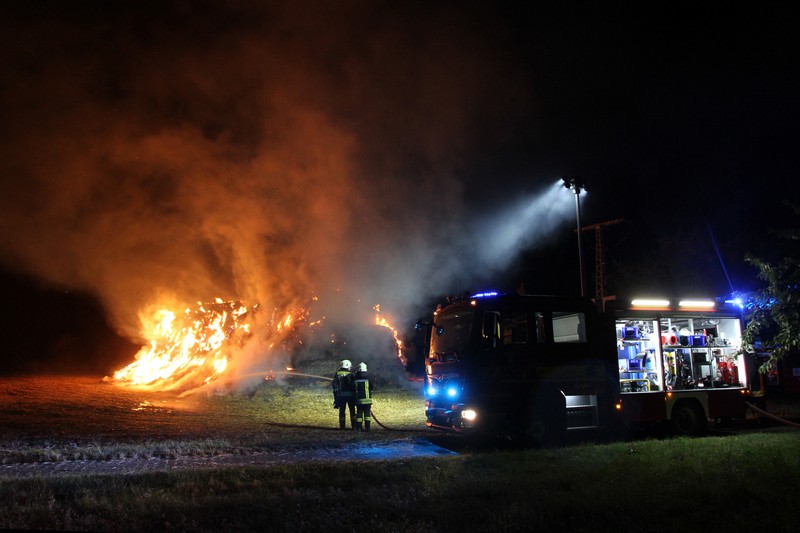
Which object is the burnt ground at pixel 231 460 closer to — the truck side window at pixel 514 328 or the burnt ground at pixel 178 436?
the burnt ground at pixel 178 436

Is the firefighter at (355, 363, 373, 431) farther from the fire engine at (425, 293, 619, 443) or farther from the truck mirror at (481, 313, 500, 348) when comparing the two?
the truck mirror at (481, 313, 500, 348)

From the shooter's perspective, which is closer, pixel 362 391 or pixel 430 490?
pixel 430 490

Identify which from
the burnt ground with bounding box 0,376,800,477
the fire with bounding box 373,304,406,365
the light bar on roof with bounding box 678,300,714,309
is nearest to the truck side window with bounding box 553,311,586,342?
the burnt ground with bounding box 0,376,800,477

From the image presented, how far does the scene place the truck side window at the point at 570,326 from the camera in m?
11.6

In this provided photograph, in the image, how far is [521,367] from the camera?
1087 cm

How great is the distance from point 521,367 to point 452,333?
141 cm

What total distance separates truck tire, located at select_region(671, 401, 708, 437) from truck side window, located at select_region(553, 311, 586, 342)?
2.76 metres

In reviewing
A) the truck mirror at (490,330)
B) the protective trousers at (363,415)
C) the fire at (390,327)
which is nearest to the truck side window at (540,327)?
the truck mirror at (490,330)

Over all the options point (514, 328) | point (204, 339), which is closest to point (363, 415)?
point (514, 328)

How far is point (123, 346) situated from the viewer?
146 ft

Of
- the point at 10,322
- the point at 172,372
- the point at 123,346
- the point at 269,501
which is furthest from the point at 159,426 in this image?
the point at 10,322

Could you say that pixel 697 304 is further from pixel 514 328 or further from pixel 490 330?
pixel 490 330

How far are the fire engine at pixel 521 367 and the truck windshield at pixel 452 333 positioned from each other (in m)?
0.02

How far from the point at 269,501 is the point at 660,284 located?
27.3 m
